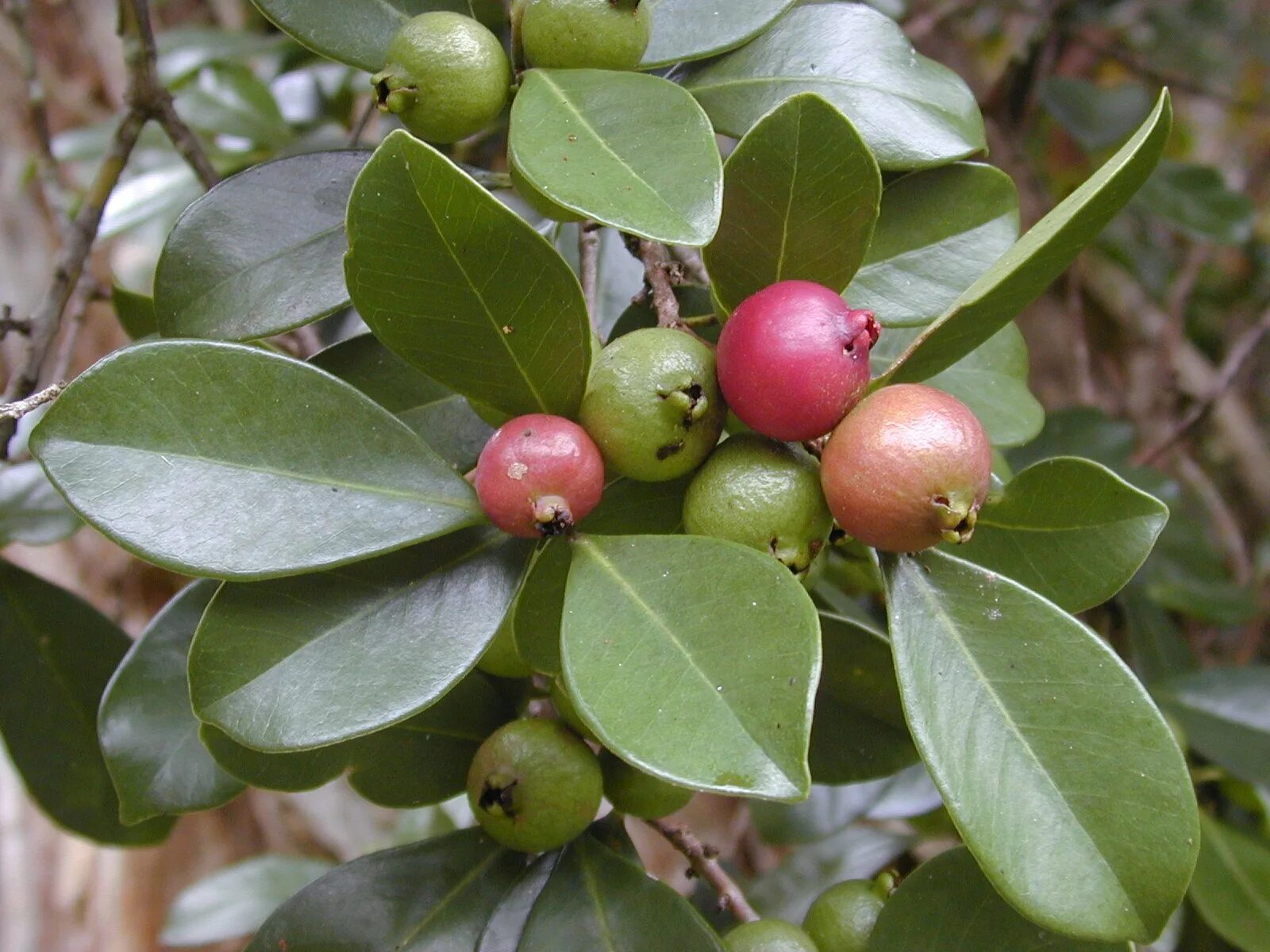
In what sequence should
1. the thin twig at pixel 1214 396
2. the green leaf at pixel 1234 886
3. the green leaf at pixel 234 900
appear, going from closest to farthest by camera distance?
the green leaf at pixel 1234 886 → the green leaf at pixel 234 900 → the thin twig at pixel 1214 396

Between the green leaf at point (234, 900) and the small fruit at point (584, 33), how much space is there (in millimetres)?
1306

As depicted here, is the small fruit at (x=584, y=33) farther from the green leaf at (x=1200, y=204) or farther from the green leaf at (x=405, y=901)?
the green leaf at (x=1200, y=204)


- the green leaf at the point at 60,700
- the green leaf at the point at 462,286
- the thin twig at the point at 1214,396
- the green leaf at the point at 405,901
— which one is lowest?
the thin twig at the point at 1214,396

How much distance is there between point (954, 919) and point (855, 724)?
0.17 m

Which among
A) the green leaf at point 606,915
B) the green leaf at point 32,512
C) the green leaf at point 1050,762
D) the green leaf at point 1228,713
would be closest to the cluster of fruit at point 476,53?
the green leaf at point 1050,762

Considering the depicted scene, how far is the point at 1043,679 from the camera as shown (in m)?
0.65

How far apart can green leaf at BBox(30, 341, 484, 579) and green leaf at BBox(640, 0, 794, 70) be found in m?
0.38

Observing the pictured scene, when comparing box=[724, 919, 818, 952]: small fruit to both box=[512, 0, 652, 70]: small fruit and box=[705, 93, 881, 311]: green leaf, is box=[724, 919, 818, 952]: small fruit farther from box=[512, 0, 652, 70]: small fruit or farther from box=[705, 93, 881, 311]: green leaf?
box=[512, 0, 652, 70]: small fruit

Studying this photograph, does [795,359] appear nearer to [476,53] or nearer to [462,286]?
[462,286]

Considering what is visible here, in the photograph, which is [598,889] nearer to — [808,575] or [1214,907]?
[808,575]

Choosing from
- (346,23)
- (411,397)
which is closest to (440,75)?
(346,23)

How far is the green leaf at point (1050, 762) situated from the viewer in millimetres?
608

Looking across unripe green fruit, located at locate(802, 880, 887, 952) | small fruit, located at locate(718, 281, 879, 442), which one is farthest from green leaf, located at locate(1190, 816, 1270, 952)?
small fruit, located at locate(718, 281, 879, 442)

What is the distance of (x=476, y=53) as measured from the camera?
776 millimetres
